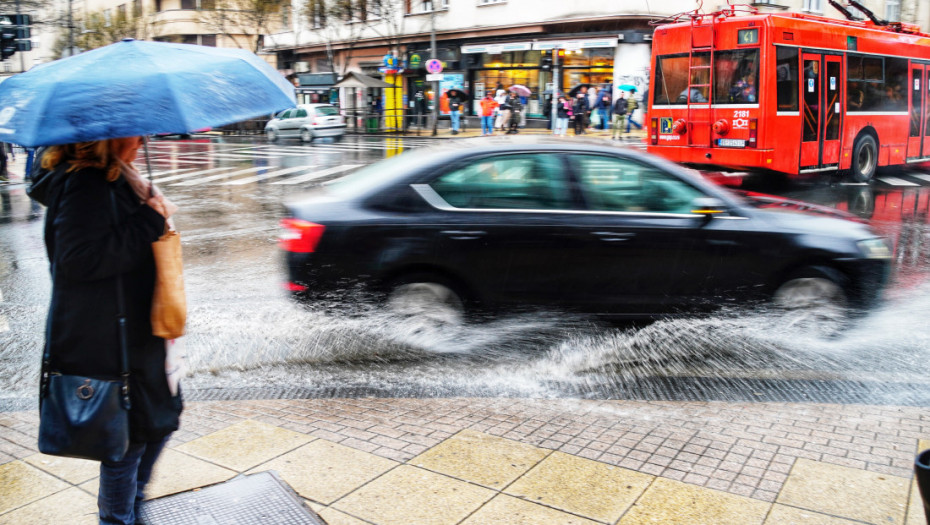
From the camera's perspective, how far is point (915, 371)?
544 centimetres

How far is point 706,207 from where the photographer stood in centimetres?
573

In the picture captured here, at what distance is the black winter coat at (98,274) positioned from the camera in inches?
99.8

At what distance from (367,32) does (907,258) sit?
37.4 m

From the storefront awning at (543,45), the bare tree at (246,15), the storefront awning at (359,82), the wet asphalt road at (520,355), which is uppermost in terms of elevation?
the bare tree at (246,15)

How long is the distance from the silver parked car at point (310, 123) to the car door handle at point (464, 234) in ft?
92.6

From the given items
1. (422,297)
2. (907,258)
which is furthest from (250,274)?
(907,258)

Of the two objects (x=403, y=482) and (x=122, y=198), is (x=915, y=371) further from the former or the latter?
(x=122, y=198)

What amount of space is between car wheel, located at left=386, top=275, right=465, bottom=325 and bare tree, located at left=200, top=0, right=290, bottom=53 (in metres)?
43.1

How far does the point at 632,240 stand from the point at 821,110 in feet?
33.6

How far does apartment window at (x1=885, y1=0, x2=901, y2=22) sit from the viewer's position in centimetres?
3756

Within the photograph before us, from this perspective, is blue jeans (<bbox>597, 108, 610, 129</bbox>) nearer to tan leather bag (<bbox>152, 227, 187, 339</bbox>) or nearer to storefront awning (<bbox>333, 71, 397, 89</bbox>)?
storefront awning (<bbox>333, 71, 397, 89</bbox>)

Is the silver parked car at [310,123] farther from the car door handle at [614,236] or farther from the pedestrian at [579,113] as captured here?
the car door handle at [614,236]

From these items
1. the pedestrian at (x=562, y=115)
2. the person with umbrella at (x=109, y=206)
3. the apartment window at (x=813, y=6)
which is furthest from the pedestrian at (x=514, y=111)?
the person with umbrella at (x=109, y=206)

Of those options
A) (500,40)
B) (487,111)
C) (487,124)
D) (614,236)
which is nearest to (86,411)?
(614,236)
